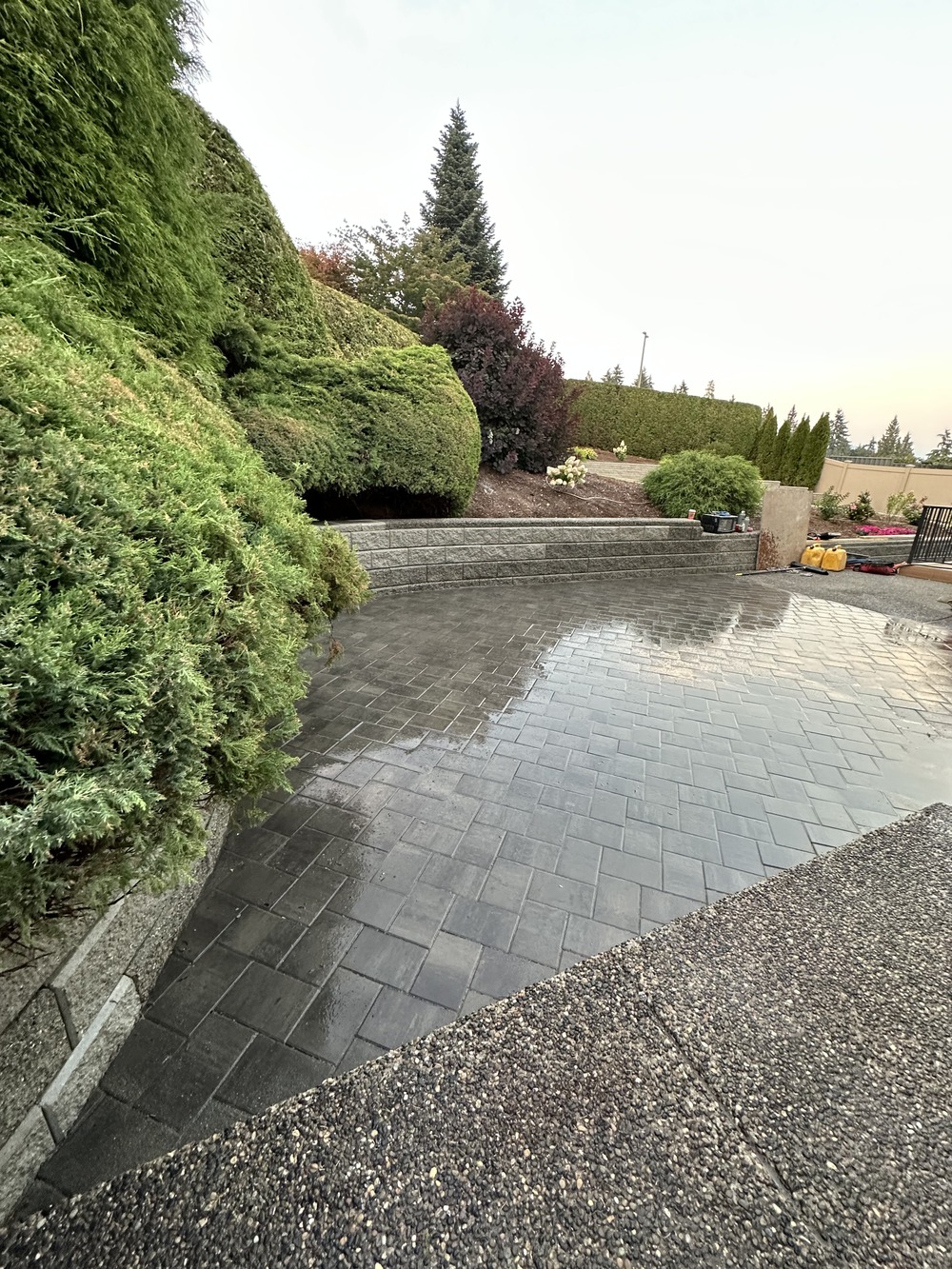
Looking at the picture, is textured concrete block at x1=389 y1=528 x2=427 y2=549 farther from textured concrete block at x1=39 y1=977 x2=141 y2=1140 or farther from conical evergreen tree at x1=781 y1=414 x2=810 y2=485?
conical evergreen tree at x1=781 y1=414 x2=810 y2=485

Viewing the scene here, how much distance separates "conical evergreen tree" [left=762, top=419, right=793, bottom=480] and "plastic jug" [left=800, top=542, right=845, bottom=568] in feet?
22.3

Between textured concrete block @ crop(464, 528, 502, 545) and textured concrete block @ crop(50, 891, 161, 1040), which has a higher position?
textured concrete block @ crop(464, 528, 502, 545)

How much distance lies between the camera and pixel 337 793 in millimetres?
2441

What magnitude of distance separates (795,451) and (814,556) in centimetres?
703

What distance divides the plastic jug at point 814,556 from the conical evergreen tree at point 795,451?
6.48m

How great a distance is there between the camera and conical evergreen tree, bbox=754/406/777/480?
1430 cm

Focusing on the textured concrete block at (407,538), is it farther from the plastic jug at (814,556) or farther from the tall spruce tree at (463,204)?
the tall spruce tree at (463,204)

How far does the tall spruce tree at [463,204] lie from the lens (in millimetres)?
17969

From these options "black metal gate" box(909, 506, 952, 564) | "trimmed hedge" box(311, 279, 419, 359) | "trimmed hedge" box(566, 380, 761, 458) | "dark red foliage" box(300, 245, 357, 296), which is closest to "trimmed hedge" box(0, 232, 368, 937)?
"trimmed hedge" box(311, 279, 419, 359)

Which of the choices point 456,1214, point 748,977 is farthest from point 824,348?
point 456,1214

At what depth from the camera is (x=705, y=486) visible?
843 centimetres

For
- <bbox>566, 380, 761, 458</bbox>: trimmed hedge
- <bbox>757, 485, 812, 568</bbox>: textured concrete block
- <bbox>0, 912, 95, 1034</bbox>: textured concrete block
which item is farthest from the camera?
<bbox>566, 380, 761, 458</bbox>: trimmed hedge

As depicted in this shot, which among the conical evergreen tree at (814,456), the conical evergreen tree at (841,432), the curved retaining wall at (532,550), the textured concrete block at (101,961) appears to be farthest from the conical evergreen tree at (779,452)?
the conical evergreen tree at (841,432)

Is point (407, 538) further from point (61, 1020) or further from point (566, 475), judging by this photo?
point (61, 1020)
